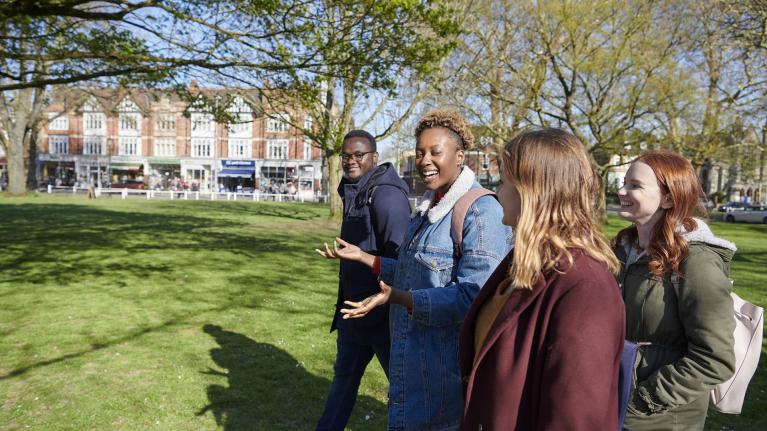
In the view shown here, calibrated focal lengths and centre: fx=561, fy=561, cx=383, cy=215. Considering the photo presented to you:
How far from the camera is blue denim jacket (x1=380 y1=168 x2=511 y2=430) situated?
2387 millimetres

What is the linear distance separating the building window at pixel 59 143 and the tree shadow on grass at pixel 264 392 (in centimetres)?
7407

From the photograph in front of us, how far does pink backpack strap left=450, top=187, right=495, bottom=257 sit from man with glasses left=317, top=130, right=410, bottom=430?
1015 mm

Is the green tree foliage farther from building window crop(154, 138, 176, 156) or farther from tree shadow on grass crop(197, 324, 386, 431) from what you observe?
building window crop(154, 138, 176, 156)

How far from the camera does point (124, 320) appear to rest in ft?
23.3

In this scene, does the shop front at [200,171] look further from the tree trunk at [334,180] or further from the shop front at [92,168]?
the tree trunk at [334,180]

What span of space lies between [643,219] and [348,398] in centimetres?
223

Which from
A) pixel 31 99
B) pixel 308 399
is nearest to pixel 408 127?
pixel 308 399

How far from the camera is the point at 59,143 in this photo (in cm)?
6944

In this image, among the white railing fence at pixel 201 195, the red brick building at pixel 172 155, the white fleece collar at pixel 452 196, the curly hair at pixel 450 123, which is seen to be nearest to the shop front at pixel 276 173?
the red brick building at pixel 172 155

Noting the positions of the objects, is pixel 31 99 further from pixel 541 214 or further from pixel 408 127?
pixel 541 214

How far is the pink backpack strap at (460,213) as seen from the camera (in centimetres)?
249

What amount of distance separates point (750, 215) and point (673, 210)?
4389 cm

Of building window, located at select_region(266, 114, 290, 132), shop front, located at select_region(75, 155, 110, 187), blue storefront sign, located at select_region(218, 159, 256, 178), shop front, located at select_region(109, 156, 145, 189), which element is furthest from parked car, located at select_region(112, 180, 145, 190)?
building window, located at select_region(266, 114, 290, 132)

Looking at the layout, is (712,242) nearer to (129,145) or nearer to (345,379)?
(345,379)
